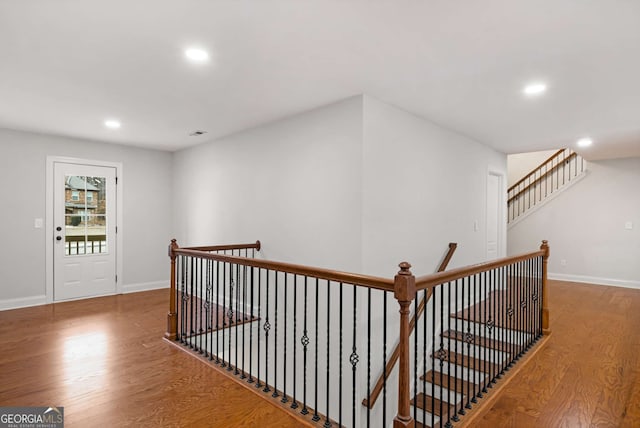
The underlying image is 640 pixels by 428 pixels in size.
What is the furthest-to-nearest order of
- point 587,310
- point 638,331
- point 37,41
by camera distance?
point 587,310
point 638,331
point 37,41

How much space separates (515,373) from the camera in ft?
9.62

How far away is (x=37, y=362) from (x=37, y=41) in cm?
270

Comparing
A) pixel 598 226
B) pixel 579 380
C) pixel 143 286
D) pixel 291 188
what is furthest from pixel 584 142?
pixel 143 286

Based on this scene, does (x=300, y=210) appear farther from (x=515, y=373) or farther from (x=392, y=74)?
(x=515, y=373)

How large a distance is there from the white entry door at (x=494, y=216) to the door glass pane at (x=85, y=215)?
6442mm

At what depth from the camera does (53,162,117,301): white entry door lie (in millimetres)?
5254

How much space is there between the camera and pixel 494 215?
20.1 ft

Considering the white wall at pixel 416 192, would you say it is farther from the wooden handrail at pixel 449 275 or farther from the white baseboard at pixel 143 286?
the white baseboard at pixel 143 286

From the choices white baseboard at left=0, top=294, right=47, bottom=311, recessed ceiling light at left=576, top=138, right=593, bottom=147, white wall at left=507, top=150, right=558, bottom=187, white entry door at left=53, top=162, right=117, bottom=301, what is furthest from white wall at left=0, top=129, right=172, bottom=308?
white wall at left=507, top=150, right=558, bottom=187

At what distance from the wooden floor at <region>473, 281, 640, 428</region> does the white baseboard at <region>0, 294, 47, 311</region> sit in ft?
19.2

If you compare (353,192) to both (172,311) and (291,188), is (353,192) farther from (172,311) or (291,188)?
(172,311)

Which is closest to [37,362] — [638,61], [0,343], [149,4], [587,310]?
[0,343]

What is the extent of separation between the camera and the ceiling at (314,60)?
207cm

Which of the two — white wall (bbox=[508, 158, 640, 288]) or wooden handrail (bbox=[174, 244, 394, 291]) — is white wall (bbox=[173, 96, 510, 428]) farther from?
white wall (bbox=[508, 158, 640, 288])
